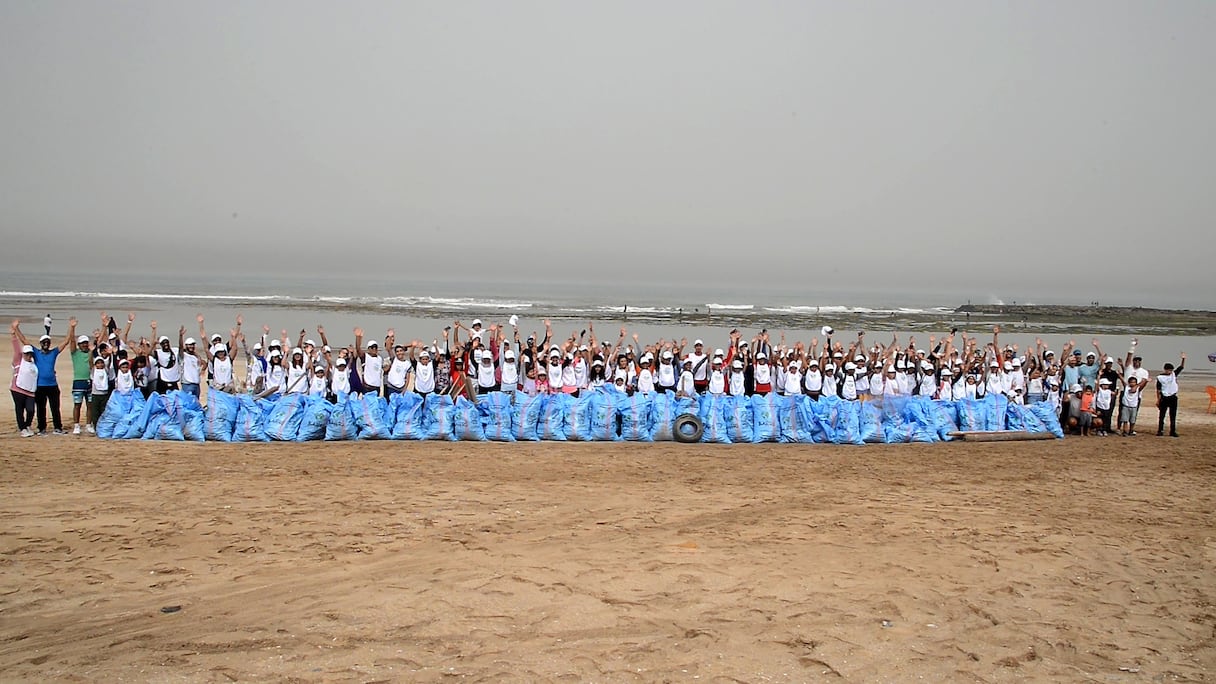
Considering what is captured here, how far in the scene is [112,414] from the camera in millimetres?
10984

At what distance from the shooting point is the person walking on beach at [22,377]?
1085 centimetres

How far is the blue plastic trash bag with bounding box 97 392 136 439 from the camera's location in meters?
11.0

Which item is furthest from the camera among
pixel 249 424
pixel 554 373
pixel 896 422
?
pixel 554 373

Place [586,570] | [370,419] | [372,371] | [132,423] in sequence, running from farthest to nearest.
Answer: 1. [372,371]
2. [370,419]
3. [132,423]
4. [586,570]

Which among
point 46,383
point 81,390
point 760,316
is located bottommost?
point 760,316

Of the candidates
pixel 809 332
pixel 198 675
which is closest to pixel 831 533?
pixel 198 675

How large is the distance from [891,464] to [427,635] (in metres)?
7.11

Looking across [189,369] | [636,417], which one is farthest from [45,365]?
[636,417]

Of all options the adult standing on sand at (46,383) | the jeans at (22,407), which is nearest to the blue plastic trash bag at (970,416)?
the adult standing on sand at (46,383)

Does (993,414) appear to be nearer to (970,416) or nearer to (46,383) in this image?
(970,416)

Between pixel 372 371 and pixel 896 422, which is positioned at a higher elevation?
pixel 372 371

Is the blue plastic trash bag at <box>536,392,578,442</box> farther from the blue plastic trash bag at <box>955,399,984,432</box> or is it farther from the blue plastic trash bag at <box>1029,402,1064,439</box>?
the blue plastic trash bag at <box>1029,402,1064,439</box>

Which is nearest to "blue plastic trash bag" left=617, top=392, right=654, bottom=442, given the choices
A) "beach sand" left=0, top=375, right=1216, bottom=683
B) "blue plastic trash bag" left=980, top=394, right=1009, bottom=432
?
"beach sand" left=0, top=375, right=1216, bottom=683

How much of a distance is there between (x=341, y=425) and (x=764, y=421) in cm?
582
